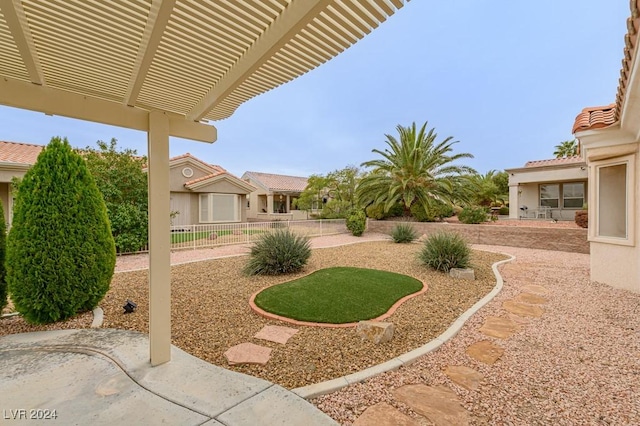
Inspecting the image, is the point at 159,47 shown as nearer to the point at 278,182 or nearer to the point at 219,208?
the point at 219,208

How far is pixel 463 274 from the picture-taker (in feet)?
21.7

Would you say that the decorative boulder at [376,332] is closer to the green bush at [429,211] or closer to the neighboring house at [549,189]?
the green bush at [429,211]

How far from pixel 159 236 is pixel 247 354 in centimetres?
162

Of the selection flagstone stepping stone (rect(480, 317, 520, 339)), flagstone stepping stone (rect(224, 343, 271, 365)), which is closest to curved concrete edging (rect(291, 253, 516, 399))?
flagstone stepping stone (rect(480, 317, 520, 339))

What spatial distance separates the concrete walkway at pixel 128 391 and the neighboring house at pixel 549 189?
817 inches

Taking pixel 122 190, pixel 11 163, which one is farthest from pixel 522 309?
pixel 11 163

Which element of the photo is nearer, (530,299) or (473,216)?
(530,299)

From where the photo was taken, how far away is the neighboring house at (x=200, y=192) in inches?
Result: 631

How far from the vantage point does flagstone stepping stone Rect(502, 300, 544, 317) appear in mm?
4422

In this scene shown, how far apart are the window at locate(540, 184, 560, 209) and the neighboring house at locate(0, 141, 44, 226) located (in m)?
26.5

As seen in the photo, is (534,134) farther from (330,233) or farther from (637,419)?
(637,419)

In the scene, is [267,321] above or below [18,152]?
below

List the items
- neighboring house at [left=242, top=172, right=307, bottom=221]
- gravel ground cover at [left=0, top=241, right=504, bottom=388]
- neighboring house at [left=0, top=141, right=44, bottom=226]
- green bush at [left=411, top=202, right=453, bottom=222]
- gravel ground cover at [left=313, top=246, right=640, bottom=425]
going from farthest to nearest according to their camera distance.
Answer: neighboring house at [left=242, top=172, right=307, bottom=221], green bush at [left=411, top=202, right=453, bottom=222], neighboring house at [left=0, top=141, right=44, bottom=226], gravel ground cover at [left=0, top=241, right=504, bottom=388], gravel ground cover at [left=313, top=246, right=640, bottom=425]

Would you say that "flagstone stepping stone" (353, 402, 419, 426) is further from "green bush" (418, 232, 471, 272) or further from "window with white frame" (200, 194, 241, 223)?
"window with white frame" (200, 194, 241, 223)
